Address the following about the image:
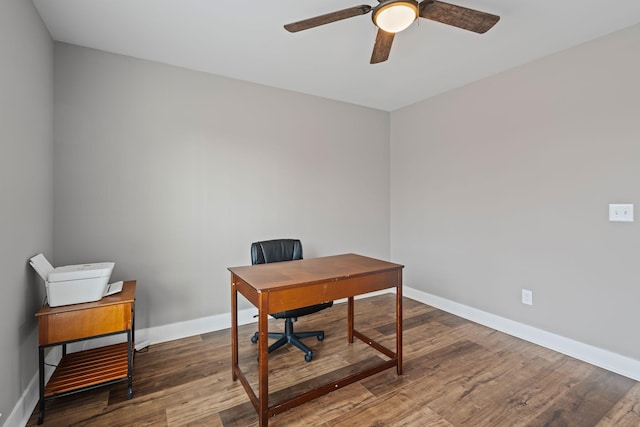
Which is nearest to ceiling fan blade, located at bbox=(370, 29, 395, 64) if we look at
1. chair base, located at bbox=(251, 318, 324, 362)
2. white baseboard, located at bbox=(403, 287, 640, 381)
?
chair base, located at bbox=(251, 318, 324, 362)

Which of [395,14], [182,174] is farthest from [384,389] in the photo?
[182,174]

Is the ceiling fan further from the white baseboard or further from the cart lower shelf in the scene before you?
the white baseboard

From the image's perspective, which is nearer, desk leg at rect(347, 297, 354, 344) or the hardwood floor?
the hardwood floor

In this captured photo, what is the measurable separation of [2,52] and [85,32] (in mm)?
875

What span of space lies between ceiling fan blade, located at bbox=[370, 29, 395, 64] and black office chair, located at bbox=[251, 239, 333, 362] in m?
1.66

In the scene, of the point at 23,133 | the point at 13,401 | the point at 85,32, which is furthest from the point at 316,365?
the point at 85,32

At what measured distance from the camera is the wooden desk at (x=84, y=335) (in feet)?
5.53

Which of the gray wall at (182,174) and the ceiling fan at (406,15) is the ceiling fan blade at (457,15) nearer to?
the ceiling fan at (406,15)

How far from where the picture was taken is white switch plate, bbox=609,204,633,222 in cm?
212

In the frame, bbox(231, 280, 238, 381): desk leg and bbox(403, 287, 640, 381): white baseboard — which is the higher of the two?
bbox(231, 280, 238, 381): desk leg

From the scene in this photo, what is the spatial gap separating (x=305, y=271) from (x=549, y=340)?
→ 7.39ft

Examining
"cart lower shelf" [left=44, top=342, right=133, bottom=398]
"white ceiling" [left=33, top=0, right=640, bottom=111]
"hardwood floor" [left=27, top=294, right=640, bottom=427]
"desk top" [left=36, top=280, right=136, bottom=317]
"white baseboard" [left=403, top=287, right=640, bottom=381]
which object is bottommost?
"hardwood floor" [left=27, top=294, right=640, bottom=427]

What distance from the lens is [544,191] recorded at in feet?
8.41

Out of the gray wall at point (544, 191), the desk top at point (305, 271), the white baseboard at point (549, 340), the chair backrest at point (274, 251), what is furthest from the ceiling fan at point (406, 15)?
the white baseboard at point (549, 340)
